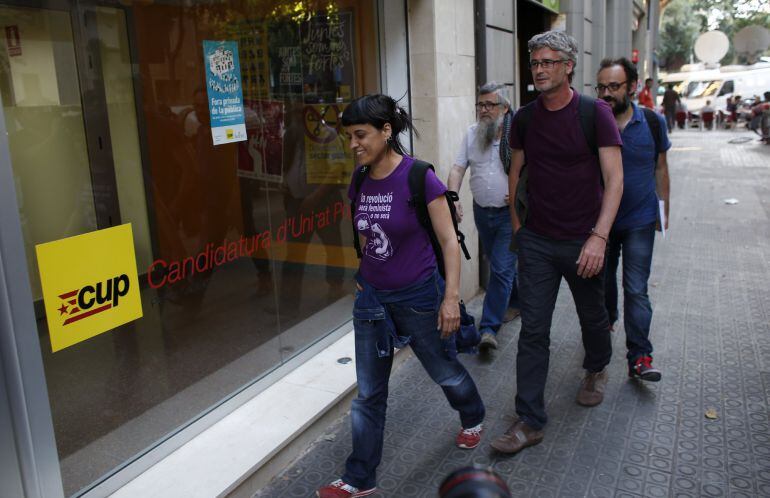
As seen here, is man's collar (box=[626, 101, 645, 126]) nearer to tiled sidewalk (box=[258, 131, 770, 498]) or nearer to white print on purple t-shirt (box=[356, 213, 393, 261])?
tiled sidewalk (box=[258, 131, 770, 498])

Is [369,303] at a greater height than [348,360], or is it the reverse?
[369,303]

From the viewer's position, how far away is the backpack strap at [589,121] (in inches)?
137

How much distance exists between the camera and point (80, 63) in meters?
3.35

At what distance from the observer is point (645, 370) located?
436 cm

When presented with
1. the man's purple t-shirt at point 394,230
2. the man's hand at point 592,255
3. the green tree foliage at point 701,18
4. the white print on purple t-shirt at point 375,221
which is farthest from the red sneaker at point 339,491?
the green tree foliage at point 701,18

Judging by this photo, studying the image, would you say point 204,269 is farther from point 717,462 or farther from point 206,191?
point 717,462

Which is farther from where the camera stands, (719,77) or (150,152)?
(719,77)

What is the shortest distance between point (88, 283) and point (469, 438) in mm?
2068

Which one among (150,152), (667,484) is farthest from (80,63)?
(667,484)

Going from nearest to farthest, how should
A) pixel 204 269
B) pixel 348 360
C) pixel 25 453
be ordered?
1. pixel 25 453
2. pixel 204 269
3. pixel 348 360

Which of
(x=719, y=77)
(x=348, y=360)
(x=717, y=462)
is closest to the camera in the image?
(x=717, y=462)

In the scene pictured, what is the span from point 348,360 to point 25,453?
7.74 feet

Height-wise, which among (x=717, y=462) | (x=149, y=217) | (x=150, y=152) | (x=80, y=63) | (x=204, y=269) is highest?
(x=80, y=63)

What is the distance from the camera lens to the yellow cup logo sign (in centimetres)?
288
